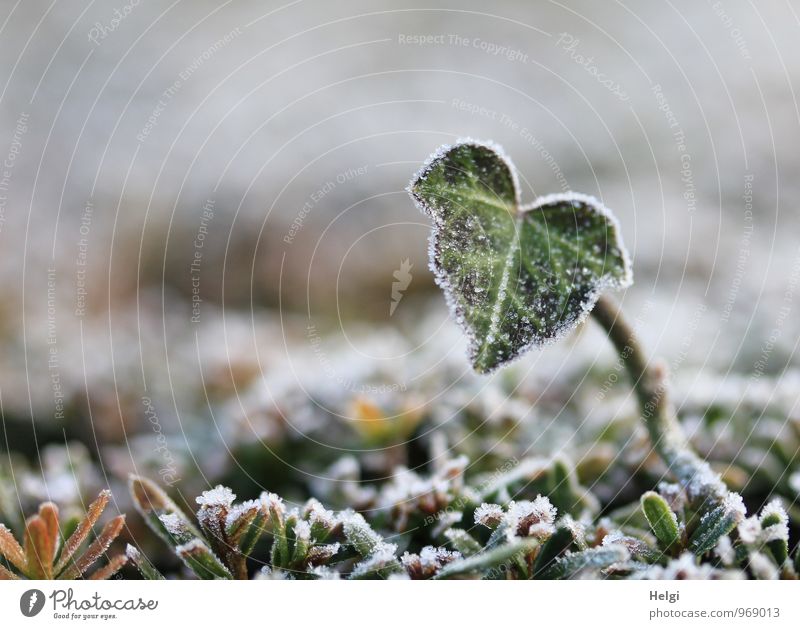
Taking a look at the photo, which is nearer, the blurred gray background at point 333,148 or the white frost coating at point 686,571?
the white frost coating at point 686,571

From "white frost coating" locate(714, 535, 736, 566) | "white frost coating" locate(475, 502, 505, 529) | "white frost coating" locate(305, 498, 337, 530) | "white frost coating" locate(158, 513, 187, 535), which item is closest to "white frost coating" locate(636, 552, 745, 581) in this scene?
"white frost coating" locate(714, 535, 736, 566)

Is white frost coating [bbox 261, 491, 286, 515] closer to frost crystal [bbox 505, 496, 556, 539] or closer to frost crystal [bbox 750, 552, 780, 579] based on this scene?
frost crystal [bbox 505, 496, 556, 539]

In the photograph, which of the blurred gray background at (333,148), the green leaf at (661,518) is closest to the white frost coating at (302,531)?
the green leaf at (661,518)

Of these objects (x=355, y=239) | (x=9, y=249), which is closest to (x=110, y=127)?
(x=9, y=249)

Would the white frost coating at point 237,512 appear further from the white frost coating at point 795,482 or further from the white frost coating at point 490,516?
the white frost coating at point 795,482

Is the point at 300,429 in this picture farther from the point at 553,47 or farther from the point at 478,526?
the point at 553,47
